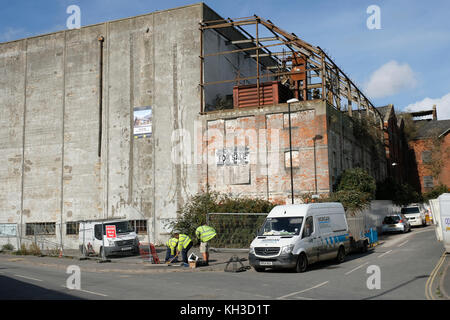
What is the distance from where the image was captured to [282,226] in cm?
1670

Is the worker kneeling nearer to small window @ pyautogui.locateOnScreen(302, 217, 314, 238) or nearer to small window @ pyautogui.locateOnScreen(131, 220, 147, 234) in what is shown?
small window @ pyautogui.locateOnScreen(302, 217, 314, 238)

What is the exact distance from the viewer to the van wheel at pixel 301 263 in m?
15.6

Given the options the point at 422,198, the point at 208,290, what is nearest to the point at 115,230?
the point at 208,290

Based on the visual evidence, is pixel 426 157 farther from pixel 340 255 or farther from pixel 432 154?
pixel 340 255

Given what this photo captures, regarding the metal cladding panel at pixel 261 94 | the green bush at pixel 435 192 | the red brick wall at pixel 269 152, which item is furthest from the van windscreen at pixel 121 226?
the green bush at pixel 435 192

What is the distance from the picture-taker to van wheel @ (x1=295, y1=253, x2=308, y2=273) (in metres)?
15.6

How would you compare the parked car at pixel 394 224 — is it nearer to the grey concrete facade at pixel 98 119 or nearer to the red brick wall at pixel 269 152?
the red brick wall at pixel 269 152

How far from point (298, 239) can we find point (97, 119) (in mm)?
21733

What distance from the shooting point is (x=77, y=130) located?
111 feet

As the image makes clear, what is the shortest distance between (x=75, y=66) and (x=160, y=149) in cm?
1032

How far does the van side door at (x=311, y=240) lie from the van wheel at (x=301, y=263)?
0.73 ft

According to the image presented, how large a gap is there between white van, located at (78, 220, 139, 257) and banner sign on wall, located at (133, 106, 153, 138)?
346 inches

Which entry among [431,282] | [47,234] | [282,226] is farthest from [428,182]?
[431,282]
